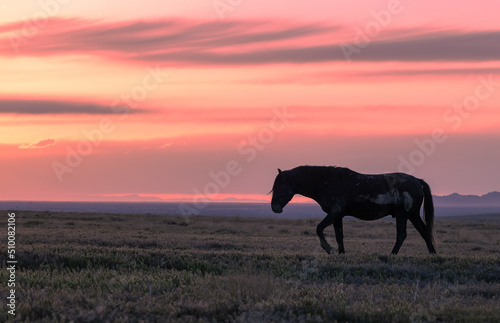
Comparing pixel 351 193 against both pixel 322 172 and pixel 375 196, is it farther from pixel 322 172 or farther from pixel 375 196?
pixel 322 172

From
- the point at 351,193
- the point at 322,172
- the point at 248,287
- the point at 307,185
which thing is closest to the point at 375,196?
the point at 351,193

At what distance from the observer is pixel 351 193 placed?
A: 18656 millimetres

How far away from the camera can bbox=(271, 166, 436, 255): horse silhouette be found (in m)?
18.6

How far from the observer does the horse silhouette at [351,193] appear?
1861 centimetres

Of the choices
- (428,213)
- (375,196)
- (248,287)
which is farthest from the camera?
(428,213)

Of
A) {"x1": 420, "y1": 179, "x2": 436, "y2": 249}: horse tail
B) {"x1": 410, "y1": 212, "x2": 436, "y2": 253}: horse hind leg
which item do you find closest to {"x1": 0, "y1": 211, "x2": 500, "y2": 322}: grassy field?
{"x1": 410, "y1": 212, "x2": 436, "y2": 253}: horse hind leg

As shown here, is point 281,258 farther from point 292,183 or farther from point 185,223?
point 185,223

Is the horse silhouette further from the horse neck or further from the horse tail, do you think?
the horse tail

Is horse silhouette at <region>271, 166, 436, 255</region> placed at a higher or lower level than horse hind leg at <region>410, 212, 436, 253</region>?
higher

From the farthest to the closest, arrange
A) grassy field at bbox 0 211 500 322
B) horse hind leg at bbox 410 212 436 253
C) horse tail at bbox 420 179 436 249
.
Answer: horse tail at bbox 420 179 436 249, horse hind leg at bbox 410 212 436 253, grassy field at bbox 0 211 500 322

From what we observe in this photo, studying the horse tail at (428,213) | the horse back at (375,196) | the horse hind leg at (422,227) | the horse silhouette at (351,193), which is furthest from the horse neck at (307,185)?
the horse tail at (428,213)

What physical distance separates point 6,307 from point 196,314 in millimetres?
3211

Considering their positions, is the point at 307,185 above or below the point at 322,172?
below

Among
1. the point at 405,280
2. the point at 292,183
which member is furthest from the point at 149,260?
the point at 405,280
